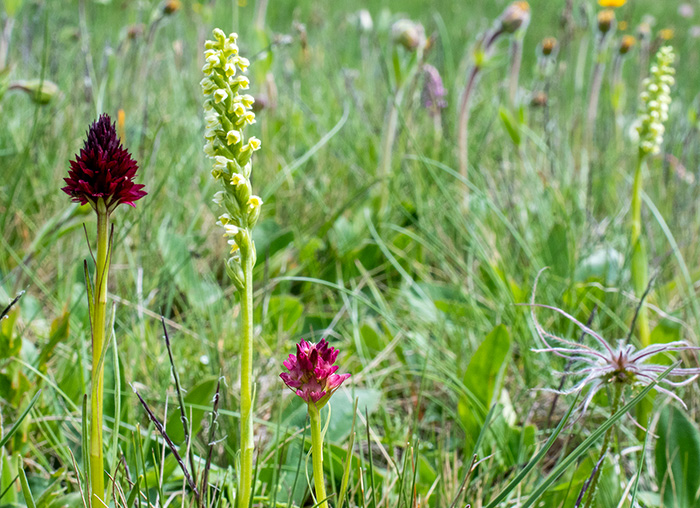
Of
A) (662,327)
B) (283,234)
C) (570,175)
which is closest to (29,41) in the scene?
(283,234)

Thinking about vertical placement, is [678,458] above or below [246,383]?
below

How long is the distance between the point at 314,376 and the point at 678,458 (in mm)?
767

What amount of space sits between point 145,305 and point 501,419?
91 cm

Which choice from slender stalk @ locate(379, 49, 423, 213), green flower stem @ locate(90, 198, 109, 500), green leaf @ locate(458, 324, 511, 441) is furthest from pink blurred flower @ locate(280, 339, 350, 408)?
slender stalk @ locate(379, 49, 423, 213)

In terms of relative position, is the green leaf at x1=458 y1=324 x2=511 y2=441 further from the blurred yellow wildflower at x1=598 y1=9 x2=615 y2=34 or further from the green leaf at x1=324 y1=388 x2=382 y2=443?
the blurred yellow wildflower at x1=598 y1=9 x2=615 y2=34

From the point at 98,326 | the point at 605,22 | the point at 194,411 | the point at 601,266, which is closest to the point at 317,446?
the point at 98,326

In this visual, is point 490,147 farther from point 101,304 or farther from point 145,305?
point 101,304

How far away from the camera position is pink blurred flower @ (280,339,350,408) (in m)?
0.68

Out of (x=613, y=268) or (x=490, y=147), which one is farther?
(x=490, y=147)

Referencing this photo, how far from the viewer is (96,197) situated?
69 centimetres

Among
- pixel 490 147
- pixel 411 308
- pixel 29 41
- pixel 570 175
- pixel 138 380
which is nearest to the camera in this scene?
pixel 138 380

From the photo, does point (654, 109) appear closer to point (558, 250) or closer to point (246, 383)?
point (558, 250)

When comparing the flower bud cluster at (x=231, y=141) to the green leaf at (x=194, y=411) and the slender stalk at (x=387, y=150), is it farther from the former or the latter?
the slender stalk at (x=387, y=150)

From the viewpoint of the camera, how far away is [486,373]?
50.0 inches
